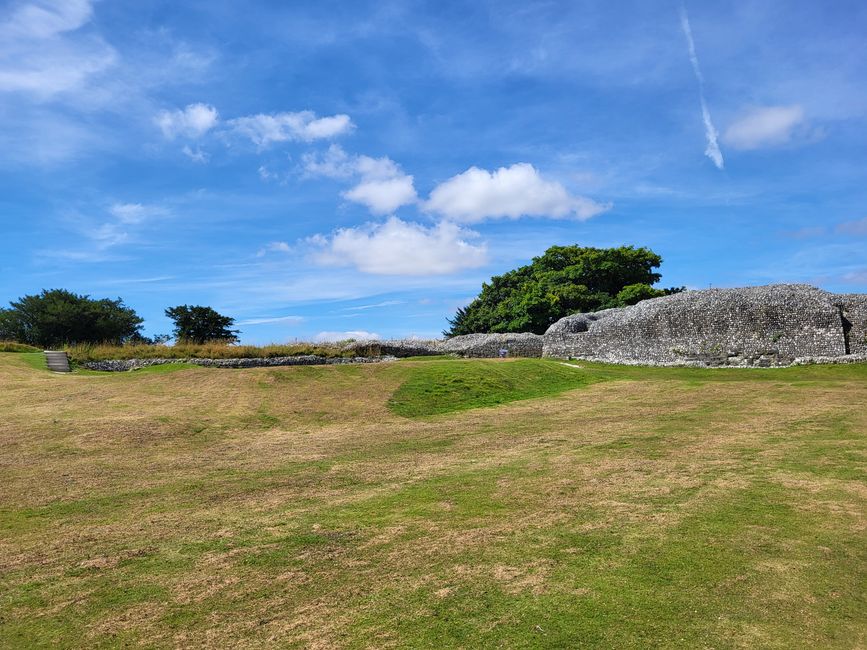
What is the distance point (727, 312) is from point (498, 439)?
802 inches

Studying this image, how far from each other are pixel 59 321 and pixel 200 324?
10917 millimetres

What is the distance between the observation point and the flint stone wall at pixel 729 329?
25.7 meters

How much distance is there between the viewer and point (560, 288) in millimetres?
45750

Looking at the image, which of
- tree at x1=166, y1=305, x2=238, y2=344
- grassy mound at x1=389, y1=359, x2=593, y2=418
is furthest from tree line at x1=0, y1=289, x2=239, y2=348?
grassy mound at x1=389, y1=359, x2=593, y2=418

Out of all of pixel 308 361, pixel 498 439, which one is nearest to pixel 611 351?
pixel 308 361

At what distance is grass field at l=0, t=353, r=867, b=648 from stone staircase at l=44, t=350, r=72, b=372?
578 inches

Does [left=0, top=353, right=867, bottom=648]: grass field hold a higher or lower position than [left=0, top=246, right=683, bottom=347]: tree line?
lower

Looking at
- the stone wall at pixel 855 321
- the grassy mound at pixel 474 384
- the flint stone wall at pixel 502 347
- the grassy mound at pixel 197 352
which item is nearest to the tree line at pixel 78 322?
the grassy mound at pixel 197 352

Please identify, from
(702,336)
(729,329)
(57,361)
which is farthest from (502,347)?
(57,361)

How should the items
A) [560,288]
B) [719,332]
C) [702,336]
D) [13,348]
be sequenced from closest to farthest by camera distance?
[719,332] < [702,336] < [13,348] < [560,288]

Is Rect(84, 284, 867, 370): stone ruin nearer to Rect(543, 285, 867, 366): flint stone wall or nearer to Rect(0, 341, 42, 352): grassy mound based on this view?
Rect(543, 285, 867, 366): flint stone wall

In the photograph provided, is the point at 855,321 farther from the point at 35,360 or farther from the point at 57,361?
the point at 35,360

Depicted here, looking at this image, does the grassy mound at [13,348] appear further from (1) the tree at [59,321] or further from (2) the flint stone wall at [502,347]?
(2) the flint stone wall at [502,347]

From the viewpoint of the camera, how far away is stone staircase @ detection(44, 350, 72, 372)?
2709 cm
